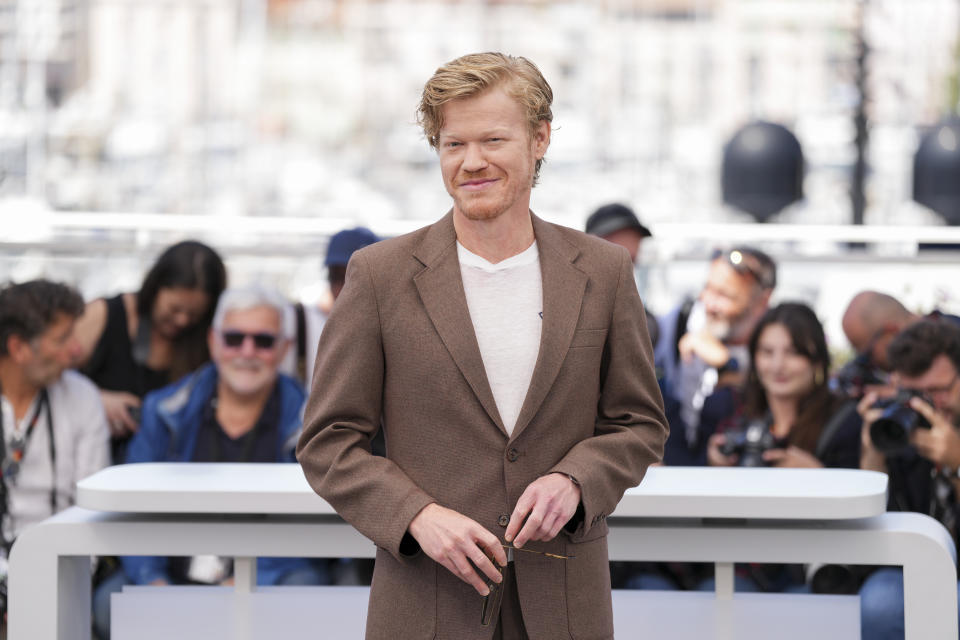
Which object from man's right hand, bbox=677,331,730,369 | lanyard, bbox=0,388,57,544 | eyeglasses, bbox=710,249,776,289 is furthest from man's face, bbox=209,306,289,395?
eyeglasses, bbox=710,249,776,289

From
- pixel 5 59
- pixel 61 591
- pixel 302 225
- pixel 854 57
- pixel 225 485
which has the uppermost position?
pixel 5 59

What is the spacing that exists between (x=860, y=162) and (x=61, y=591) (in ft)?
23.8

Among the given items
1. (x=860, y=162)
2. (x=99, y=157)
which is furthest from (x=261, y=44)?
(x=860, y=162)

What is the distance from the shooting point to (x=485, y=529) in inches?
65.7

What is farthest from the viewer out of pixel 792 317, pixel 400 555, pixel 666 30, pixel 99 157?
pixel 666 30

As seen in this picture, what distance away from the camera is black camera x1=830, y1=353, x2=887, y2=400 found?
360 cm

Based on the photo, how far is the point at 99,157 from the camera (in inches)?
985

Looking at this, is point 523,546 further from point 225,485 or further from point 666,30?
point 666,30

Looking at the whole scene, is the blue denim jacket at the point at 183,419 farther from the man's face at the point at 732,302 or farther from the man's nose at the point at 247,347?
the man's face at the point at 732,302

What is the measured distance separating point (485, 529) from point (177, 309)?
250cm

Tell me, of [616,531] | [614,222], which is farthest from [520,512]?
[614,222]

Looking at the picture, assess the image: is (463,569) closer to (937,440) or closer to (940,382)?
(937,440)

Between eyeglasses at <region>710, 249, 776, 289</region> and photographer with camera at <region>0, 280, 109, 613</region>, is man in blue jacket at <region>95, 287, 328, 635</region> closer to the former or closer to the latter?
photographer with camera at <region>0, 280, 109, 613</region>

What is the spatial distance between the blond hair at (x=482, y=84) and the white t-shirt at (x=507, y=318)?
18 centimetres
